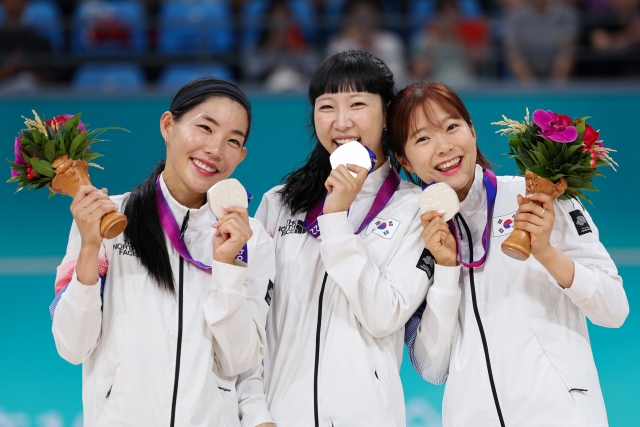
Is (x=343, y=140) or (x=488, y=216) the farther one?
(x=343, y=140)

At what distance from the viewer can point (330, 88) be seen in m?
2.94

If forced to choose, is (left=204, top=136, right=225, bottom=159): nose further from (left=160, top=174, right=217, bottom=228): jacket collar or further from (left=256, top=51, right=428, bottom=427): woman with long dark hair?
(left=256, top=51, right=428, bottom=427): woman with long dark hair

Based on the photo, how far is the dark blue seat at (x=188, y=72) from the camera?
6.70m

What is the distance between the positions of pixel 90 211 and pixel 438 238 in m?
1.07

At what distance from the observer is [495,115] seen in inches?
239

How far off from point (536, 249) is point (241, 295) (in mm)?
889

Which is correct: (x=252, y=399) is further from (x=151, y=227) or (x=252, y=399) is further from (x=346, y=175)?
(x=346, y=175)

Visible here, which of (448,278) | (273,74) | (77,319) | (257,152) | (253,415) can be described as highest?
(273,74)

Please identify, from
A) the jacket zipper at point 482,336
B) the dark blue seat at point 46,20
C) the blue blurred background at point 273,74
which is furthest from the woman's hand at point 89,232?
the dark blue seat at point 46,20

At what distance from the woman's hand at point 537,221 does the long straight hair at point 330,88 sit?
684mm

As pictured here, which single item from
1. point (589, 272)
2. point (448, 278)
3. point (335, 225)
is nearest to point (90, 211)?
point (335, 225)

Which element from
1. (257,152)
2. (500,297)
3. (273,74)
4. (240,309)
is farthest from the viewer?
(273,74)

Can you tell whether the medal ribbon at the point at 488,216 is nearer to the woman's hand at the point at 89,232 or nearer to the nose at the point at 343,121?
the nose at the point at 343,121

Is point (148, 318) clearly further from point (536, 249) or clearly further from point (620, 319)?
point (620, 319)
